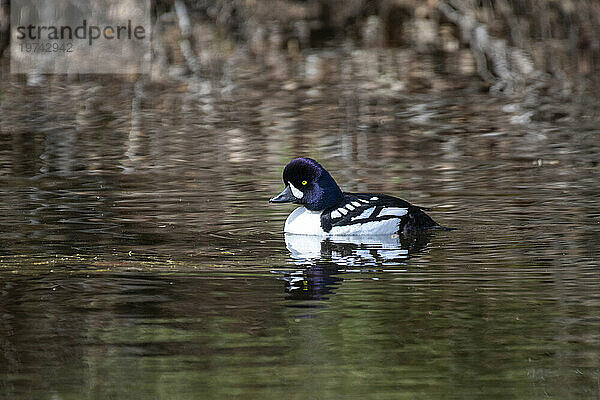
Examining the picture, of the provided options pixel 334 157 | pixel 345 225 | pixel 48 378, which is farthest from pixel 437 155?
pixel 48 378

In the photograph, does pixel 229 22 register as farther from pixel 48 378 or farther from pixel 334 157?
pixel 48 378

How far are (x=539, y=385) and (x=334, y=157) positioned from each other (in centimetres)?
884

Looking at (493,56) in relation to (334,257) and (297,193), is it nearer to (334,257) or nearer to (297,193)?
(297,193)

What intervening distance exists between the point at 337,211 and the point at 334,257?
1069 millimetres

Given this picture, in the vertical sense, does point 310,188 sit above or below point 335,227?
above

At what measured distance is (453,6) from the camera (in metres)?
24.8

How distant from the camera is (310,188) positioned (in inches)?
412

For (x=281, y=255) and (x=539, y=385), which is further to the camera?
(x=281, y=255)

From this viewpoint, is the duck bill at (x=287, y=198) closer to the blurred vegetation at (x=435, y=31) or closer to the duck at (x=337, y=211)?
the duck at (x=337, y=211)

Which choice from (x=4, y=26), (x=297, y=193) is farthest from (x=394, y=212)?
(x=4, y=26)

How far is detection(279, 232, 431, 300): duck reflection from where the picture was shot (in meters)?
8.08

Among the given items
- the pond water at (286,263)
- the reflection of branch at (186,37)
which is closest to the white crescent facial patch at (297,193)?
the pond water at (286,263)

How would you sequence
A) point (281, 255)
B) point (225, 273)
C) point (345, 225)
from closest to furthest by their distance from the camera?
point (225, 273)
point (281, 255)
point (345, 225)

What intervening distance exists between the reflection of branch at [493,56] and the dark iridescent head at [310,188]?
35.2 feet
